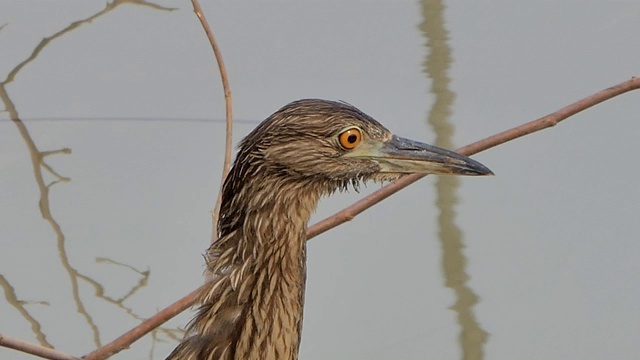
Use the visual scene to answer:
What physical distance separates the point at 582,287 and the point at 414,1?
191 cm

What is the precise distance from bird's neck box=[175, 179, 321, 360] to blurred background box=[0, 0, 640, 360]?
4.53 ft

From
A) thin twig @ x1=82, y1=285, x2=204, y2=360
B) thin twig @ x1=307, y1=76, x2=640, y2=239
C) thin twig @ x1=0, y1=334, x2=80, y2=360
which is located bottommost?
thin twig @ x1=0, y1=334, x2=80, y2=360

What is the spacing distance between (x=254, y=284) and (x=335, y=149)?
34 cm

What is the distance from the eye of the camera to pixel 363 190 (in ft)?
15.9

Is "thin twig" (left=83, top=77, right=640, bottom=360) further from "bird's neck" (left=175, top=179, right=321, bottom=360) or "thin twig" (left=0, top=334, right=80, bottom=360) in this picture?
"bird's neck" (left=175, top=179, right=321, bottom=360)

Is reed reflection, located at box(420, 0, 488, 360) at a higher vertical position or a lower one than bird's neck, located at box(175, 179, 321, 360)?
higher

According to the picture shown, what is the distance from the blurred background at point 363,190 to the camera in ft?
14.9

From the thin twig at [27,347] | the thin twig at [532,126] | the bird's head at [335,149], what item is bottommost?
the thin twig at [27,347]

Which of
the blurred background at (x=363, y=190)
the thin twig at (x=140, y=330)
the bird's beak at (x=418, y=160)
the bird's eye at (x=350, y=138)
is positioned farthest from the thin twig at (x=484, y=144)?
the blurred background at (x=363, y=190)

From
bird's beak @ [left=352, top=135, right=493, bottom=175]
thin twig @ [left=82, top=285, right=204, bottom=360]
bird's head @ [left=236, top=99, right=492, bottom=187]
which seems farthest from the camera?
thin twig @ [left=82, top=285, right=204, bottom=360]

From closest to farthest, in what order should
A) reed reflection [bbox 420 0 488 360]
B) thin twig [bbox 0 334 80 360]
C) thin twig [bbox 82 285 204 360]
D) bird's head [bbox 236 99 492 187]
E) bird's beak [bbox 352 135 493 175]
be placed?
bird's head [bbox 236 99 492 187] < bird's beak [bbox 352 135 493 175] < thin twig [bbox 0 334 80 360] < thin twig [bbox 82 285 204 360] < reed reflection [bbox 420 0 488 360]

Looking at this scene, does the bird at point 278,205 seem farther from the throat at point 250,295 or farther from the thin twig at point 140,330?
the thin twig at point 140,330

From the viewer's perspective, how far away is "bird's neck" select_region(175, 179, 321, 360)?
118 inches

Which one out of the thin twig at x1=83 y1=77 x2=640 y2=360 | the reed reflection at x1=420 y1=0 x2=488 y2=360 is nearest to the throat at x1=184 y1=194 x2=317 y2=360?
the thin twig at x1=83 y1=77 x2=640 y2=360
